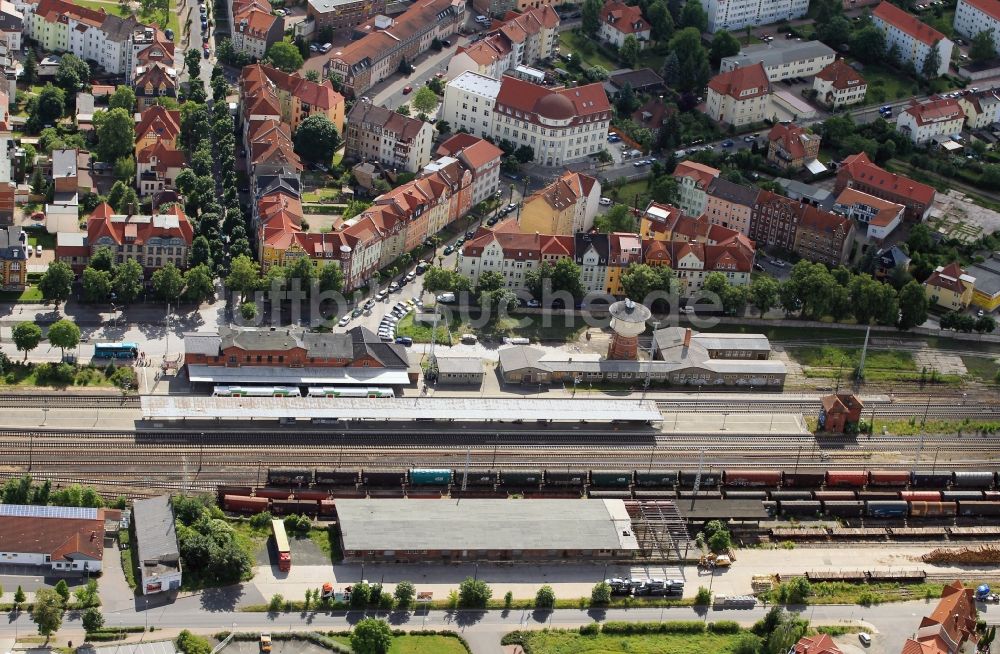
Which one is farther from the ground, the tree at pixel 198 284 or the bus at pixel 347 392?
the tree at pixel 198 284

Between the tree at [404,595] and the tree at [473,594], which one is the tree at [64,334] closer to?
the tree at [404,595]

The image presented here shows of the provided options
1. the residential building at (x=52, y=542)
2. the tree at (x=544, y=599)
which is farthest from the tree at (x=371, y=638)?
the residential building at (x=52, y=542)

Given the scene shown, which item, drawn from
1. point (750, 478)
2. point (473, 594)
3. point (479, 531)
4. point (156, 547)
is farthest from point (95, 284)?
point (750, 478)

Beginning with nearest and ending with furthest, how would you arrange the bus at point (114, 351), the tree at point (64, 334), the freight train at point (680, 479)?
the freight train at point (680, 479) → the tree at point (64, 334) → the bus at point (114, 351)

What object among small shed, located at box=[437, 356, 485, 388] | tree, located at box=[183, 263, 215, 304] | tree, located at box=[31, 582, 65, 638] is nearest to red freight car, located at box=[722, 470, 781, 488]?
small shed, located at box=[437, 356, 485, 388]

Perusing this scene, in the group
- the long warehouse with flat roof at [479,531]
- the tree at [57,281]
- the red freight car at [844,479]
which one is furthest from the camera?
the tree at [57,281]

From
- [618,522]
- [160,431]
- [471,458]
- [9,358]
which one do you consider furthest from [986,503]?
[9,358]

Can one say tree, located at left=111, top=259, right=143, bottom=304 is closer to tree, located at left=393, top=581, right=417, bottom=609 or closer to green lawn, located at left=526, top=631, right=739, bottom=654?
tree, located at left=393, top=581, right=417, bottom=609

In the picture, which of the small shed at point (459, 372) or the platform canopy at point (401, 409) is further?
the small shed at point (459, 372)
